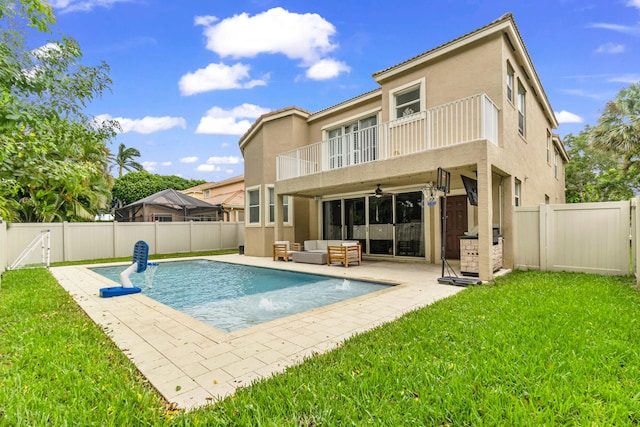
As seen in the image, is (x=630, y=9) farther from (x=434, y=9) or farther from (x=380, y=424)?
(x=380, y=424)

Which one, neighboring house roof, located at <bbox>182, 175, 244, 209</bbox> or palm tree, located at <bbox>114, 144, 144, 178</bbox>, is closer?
neighboring house roof, located at <bbox>182, 175, 244, 209</bbox>

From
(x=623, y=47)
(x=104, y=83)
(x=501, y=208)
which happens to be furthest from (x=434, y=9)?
(x=623, y=47)

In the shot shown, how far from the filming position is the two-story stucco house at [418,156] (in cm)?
836

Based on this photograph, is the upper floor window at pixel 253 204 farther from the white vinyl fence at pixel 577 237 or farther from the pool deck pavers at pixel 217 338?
the white vinyl fence at pixel 577 237

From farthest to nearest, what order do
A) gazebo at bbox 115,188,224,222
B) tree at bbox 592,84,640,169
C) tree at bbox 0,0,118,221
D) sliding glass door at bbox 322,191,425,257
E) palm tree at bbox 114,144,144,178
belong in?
palm tree at bbox 114,144,144,178 < gazebo at bbox 115,188,224,222 < tree at bbox 592,84,640,169 < sliding glass door at bbox 322,191,425,257 < tree at bbox 0,0,118,221

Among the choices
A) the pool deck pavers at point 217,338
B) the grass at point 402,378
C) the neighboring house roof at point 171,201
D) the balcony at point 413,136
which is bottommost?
the pool deck pavers at point 217,338

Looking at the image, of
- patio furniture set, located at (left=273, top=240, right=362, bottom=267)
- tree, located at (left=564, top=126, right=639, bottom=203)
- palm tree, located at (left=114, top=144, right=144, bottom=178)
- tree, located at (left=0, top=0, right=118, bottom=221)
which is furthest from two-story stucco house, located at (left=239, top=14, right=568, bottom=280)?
palm tree, located at (left=114, top=144, right=144, bottom=178)

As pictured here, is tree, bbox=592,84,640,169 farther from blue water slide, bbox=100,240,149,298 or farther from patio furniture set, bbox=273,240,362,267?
blue water slide, bbox=100,240,149,298

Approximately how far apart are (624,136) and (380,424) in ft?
71.2

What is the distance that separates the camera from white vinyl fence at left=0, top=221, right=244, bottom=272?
12.4m

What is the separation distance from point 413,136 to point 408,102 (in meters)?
1.47

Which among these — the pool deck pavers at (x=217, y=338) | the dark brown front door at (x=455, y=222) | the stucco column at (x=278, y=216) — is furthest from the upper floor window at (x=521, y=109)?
the stucco column at (x=278, y=216)

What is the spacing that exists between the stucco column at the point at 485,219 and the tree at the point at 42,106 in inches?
284

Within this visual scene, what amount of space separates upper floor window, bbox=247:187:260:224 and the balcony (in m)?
2.47
